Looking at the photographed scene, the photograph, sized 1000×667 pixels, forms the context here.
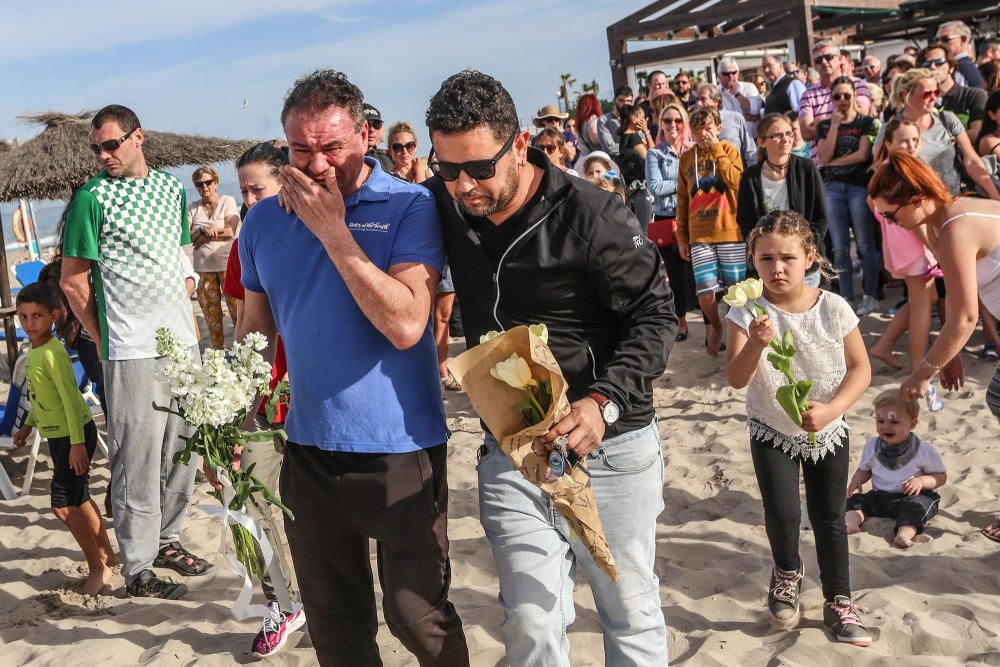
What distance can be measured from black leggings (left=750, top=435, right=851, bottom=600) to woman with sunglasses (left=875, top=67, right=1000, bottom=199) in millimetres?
4474

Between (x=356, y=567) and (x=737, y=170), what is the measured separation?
18.2ft

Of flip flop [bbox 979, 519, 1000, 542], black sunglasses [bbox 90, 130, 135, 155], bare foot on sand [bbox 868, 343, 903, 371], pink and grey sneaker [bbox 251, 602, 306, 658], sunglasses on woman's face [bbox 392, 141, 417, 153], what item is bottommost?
flip flop [bbox 979, 519, 1000, 542]

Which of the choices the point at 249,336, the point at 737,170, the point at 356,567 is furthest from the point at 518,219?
the point at 737,170

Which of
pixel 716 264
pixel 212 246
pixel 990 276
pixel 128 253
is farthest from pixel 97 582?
pixel 716 264

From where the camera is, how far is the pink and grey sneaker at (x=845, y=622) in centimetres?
366

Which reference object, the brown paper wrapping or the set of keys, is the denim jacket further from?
the set of keys

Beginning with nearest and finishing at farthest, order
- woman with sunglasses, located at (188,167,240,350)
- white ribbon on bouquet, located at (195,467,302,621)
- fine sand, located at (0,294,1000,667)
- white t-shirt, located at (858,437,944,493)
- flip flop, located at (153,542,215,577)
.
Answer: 1. white ribbon on bouquet, located at (195,467,302,621)
2. fine sand, located at (0,294,1000,667)
3. white t-shirt, located at (858,437,944,493)
4. flip flop, located at (153,542,215,577)
5. woman with sunglasses, located at (188,167,240,350)

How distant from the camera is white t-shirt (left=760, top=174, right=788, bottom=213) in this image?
6.95 m

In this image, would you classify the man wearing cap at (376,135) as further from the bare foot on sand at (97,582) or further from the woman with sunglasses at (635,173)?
the bare foot on sand at (97,582)

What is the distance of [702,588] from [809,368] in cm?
126

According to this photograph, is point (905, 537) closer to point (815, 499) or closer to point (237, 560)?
A: point (815, 499)

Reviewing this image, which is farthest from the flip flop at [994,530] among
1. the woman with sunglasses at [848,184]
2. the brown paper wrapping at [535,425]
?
the woman with sunglasses at [848,184]

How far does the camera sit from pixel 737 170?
24.8 ft

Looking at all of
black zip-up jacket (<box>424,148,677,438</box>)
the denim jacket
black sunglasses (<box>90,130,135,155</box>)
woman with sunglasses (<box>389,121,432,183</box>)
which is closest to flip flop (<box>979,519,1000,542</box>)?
black zip-up jacket (<box>424,148,677,438</box>)
